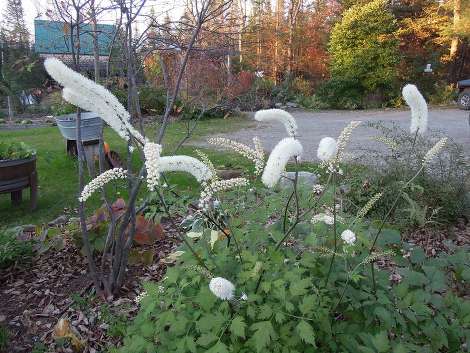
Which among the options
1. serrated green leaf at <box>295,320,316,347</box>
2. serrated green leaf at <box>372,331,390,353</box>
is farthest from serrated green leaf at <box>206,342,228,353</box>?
serrated green leaf at <box>372,331,390,353</box>

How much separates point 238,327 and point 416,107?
3.80ft

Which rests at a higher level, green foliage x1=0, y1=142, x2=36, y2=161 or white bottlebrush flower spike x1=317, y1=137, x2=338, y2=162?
white bottlebrush flower spike x1=317, y1=137, x2=338, y2=162

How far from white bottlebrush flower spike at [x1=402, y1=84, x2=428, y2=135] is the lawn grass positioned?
13.3 ft

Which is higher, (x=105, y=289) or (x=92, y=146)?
(x=92, y=146)

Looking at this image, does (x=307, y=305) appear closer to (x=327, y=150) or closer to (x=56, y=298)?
(x=327, y=150)

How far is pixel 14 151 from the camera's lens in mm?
4941

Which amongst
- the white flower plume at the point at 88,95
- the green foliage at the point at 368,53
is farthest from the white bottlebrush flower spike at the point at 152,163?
the green foliage at the point at 368,53

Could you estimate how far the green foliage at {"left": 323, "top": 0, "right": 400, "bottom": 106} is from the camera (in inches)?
794

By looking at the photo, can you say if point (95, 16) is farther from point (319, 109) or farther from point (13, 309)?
point (319, 109)

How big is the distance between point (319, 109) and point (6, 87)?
13374mm

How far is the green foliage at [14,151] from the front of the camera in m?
4.88

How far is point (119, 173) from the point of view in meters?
1.57

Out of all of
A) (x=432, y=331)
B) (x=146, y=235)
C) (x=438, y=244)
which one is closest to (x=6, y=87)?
(x=146, y=235)

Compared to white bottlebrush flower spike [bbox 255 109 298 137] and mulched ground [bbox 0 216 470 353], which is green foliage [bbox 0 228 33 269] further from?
white bottlebrush flower spike [bbox 255 109 298 137]
